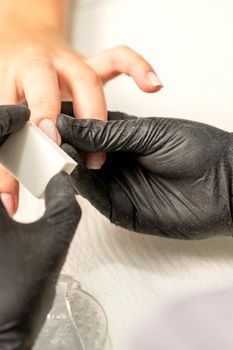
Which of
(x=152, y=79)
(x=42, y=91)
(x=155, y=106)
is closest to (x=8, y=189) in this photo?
→ (x=42, y=91)

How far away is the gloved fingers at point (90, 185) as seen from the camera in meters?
0.59

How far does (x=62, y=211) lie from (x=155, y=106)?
51 centimetres

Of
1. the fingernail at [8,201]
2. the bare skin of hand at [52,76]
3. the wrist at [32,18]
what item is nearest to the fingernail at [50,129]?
the bare skin of hand at [52,76]

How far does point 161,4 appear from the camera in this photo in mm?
1007

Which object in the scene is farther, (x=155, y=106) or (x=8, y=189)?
(x=155, y=106)

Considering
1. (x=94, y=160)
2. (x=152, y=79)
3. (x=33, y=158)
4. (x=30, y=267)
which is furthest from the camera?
(x=152, y=79)

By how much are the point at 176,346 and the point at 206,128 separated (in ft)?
0.89

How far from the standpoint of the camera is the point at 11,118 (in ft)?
1.56

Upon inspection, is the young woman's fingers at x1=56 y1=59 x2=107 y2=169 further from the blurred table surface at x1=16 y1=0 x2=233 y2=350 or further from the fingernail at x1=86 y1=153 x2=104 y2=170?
the blurred table surface at x1=16 y1=0 x2=233 y2=350

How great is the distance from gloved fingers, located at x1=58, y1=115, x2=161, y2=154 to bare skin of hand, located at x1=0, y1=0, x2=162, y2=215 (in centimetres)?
2

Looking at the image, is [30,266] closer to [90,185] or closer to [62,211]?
[62,211]

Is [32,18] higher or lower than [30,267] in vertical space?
higher

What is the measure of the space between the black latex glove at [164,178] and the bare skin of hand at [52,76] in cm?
4

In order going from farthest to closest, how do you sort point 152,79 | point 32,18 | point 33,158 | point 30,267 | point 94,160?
point 32,18 → point 152,79 → point 94,160 → point 33,158 → point 30,267
